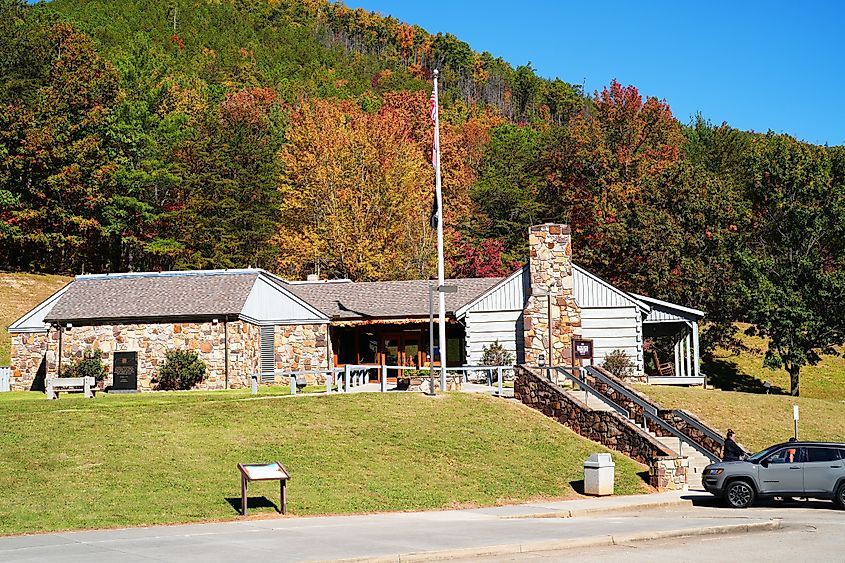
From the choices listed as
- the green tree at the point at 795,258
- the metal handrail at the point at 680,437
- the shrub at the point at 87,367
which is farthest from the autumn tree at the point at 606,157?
the metal handrail at the point at 680,437

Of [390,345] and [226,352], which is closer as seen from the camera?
[226,352]

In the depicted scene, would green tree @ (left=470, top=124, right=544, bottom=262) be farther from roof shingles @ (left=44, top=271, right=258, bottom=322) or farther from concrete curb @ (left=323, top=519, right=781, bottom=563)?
concrete curb @ (left=323, top=519, right=781, bottom=563)

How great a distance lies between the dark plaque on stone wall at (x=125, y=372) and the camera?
45.0 meters

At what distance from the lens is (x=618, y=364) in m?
43.2

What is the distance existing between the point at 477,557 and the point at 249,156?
5942 cm

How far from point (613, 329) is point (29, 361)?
88.0ft

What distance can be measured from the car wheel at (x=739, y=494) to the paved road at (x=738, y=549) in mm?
2319

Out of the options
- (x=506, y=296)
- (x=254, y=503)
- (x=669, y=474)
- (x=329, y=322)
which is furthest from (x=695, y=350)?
(x=254, y=503)

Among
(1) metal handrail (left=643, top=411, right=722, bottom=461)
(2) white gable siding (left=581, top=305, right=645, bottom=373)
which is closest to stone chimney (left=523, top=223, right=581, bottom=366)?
(2) white gable siding (left=581, top=305, right=645, bottom=373)

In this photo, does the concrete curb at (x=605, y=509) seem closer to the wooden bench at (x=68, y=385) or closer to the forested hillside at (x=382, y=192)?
the wooden bench at (x=68, y=385)

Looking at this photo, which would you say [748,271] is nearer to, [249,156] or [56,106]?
[249,156]

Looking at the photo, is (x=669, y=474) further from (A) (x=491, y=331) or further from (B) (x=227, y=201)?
(B) (x=227, y=201)

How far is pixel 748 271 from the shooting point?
172ft

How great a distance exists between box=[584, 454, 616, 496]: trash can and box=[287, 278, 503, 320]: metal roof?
21.9 m
